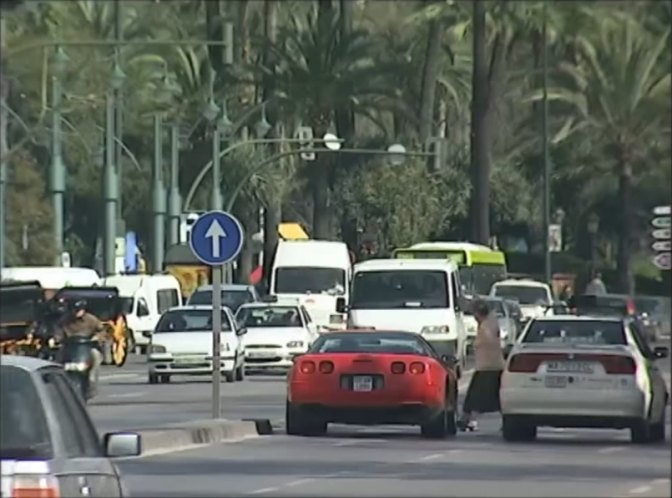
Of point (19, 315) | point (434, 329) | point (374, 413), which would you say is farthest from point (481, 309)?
point (19, 315)

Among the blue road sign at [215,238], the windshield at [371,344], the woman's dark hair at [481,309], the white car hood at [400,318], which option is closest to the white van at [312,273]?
the white car hood at [400,318]

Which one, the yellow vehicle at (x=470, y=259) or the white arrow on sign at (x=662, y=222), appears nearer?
the white arrow on sign at (x=662, y=222)

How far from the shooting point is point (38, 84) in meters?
80.7

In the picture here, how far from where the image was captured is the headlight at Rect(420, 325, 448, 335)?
3962cm

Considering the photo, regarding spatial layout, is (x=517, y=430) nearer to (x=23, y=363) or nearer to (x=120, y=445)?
(x=120, y=445)

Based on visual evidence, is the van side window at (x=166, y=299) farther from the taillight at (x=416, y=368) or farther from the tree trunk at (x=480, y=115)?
the taillight at (x=416, y=368)

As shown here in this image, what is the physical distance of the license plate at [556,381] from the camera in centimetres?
2688

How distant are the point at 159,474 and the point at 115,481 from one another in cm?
Answer: 1079

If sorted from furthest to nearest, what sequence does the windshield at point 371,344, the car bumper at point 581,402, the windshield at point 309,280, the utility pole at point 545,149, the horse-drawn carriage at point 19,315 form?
the utility pole at point 545,149 < the windshield at point 309,280 < the horse-drawn carriage at point 19,315 < the windshield at point 371,344 < the car bumper at point 581,402

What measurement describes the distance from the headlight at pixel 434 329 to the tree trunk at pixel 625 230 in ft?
107

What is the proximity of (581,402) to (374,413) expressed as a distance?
277 centimetres

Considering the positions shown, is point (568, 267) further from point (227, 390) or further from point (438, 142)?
point (227, 390)

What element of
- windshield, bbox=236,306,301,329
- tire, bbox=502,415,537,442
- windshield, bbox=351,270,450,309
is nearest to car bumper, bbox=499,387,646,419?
tire, bbox=502,415,537,442

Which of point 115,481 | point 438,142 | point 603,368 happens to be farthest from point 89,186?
point 115,481
